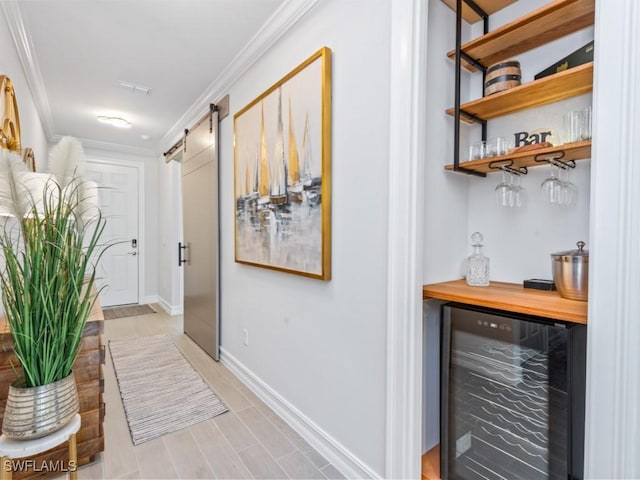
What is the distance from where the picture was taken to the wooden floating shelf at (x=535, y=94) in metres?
1.10

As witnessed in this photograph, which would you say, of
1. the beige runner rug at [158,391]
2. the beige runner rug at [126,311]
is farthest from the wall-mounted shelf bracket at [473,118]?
the beige runner rug at [126,311]

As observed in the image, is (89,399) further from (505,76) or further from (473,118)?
(505,76)

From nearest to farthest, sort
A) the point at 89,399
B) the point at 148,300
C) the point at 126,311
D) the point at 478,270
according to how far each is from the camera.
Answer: the point at 478,270 → the point at 89,399 → the point at 126,311 → the point at 148,300

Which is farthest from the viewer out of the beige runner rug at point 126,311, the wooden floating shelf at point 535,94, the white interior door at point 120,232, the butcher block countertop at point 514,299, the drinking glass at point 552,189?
the white interior door at point 120,232

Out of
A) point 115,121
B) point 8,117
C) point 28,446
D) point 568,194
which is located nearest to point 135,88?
point 115,121

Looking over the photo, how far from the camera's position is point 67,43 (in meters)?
2.33

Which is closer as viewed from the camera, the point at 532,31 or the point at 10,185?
the point at 10,185

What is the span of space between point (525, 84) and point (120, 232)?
222 inches

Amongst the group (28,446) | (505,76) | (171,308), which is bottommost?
(171,308)

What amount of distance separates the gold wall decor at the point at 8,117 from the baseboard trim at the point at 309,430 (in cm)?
211

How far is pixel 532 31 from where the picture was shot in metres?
1.26

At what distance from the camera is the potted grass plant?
1107mm

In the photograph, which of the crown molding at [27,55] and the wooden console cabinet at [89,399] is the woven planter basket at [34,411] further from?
the crown molding at [27,55]

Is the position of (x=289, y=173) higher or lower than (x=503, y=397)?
higher
